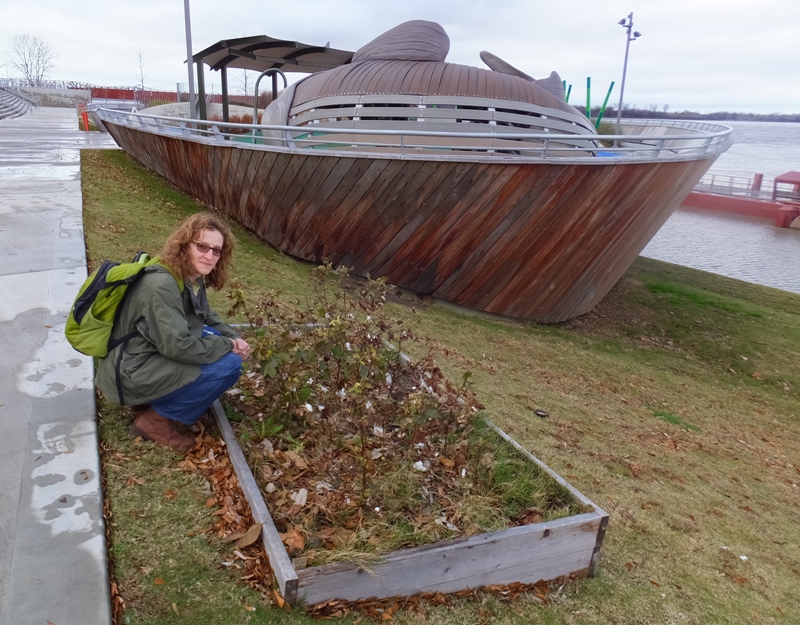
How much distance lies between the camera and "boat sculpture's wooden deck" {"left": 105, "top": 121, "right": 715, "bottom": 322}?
8.16 metres

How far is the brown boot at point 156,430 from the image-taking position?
333 cm

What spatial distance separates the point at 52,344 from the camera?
168 inches

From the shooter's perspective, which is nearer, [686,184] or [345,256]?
[345,256]

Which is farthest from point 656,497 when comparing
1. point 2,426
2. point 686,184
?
point 686,184

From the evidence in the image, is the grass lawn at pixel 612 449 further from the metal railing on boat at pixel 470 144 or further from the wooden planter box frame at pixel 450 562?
the metal railing on boat at pixel 470 144

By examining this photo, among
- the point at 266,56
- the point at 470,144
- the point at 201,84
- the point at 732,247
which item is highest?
the point at 266,56

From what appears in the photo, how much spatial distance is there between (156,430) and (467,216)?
5.93 meters

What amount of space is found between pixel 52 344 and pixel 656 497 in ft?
15.2

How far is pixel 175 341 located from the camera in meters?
2.87

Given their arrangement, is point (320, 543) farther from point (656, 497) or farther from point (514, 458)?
point (656, 497)

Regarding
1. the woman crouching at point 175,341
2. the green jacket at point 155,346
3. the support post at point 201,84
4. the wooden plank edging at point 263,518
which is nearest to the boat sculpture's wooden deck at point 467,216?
the woman crouching at point 175,341

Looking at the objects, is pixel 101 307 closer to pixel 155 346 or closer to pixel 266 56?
pixel 155 346

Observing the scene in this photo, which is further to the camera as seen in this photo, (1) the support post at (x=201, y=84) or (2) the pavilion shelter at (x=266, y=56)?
(1) the support post at (x=201, y=84)

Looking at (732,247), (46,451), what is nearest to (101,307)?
(46,451)
